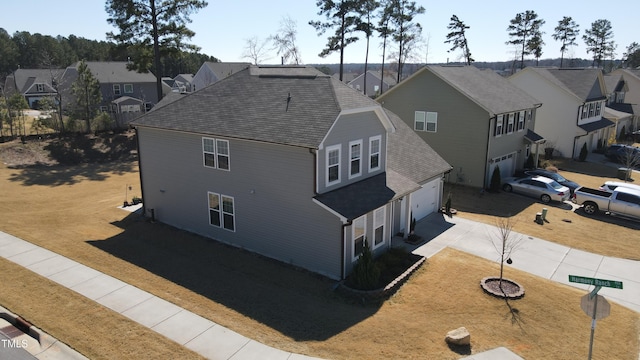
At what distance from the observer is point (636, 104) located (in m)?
61.8

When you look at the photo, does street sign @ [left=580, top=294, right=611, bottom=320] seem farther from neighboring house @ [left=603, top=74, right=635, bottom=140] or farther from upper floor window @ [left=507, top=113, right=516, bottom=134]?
neighboring house @ [left=603, top=74, right=635, bottom=140]

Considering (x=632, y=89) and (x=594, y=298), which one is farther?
(x=632, y=89)

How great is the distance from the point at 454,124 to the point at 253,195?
18.9m

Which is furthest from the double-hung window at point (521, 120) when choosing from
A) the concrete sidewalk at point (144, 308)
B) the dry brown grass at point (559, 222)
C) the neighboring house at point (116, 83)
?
the neighboring house at point (116, 83)

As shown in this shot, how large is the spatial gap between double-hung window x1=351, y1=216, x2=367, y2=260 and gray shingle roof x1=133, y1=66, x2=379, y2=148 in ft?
12.2

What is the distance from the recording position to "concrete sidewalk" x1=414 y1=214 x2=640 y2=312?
17.8 meters

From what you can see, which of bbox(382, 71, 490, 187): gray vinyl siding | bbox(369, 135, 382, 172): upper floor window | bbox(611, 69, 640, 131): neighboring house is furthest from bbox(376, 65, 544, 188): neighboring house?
bbox(611, 69, 640, 131): neighboring house

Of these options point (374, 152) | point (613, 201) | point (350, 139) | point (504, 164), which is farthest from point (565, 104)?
point (350, 139)

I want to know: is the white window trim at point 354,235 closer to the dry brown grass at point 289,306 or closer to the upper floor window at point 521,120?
the dry brown grass at point 289,306

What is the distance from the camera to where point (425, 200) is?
25.0 metres

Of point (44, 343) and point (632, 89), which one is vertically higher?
point (632, 89)

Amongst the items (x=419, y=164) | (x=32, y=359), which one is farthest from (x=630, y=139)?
(x=32, y=359)

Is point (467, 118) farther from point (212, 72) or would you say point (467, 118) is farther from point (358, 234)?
point (212, 72)

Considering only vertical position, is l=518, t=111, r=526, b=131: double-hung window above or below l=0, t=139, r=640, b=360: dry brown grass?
above
